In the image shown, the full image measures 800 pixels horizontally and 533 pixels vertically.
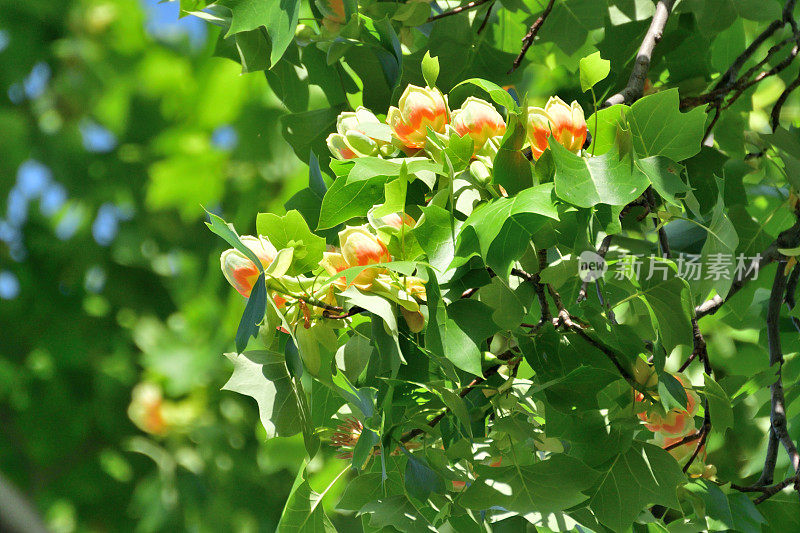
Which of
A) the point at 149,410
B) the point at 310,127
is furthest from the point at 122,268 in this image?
the point at 310,127

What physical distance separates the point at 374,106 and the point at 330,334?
0.84 feet

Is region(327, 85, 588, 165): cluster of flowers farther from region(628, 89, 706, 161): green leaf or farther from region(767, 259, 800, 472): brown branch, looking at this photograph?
region(767, 259, 800, 472): brown branch

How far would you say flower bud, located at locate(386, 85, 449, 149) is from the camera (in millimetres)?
430

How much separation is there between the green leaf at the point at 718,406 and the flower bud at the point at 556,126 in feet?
0.54

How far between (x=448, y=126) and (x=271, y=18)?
0.17m

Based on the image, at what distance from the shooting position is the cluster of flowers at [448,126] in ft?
1.31

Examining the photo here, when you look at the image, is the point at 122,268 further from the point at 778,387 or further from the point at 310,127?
the point at 778,387

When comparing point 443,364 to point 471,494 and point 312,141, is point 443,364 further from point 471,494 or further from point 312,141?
point 312,141

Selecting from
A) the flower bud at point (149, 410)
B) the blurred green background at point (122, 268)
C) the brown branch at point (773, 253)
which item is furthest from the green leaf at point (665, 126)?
the flower bud at point (149, 410)

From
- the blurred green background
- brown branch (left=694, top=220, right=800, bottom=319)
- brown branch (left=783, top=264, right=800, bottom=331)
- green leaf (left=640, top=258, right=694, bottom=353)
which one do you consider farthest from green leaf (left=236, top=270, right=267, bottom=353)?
the blurred green background

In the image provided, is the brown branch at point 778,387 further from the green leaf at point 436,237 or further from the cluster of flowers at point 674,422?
the green leaf at point 436,237

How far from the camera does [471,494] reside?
412 mm

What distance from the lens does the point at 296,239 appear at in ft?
1.35

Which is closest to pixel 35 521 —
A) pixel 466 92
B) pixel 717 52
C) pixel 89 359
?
pixel 466 92
